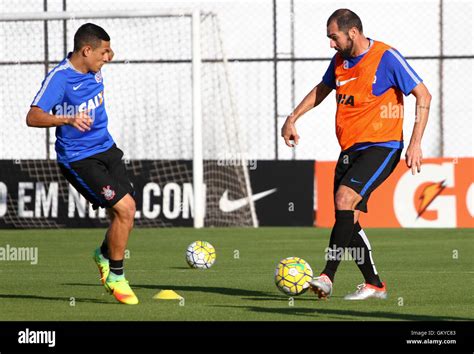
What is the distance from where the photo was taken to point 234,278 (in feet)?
40.2

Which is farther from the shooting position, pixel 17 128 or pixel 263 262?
pixel 17 128

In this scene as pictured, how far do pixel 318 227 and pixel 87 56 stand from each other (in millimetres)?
13067

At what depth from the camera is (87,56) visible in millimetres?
9797

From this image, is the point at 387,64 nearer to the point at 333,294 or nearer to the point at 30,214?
the point at 333,294

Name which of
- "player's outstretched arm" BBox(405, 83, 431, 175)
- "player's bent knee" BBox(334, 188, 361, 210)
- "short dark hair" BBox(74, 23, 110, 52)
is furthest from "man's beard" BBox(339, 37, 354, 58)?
"short dark hair" BBox(74, 23, 110, 52)

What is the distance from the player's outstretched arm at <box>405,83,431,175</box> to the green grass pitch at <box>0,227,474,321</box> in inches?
43.7

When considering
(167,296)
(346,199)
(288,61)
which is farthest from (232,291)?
(288,61)

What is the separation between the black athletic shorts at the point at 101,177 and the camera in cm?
977

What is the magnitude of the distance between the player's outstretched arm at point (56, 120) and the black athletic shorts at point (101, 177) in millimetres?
427

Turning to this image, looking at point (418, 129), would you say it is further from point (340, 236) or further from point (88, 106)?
point (88, 106)

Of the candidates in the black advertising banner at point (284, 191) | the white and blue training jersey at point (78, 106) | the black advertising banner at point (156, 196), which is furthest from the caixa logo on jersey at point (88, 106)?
the black advertising banner at point (284, 191)

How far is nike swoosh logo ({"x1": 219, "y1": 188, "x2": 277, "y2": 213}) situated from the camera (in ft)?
72.9

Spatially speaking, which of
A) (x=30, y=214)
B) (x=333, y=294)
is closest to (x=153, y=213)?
(x=30, y=214)

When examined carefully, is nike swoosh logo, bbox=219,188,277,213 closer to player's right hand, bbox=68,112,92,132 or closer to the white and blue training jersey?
the white and blue training jersey
